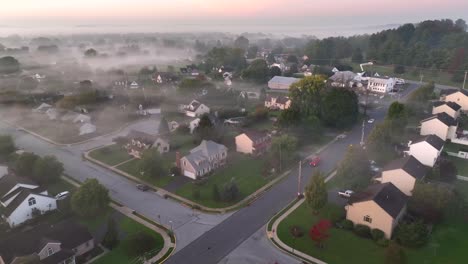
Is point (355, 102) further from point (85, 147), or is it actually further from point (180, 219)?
point (85, 147)

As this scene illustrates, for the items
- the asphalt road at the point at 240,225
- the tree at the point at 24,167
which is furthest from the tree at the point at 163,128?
the asphalt road at the point at 240,225

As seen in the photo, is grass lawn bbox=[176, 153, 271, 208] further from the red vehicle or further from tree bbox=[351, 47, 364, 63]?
tree bbox=[351, 47, 364, 63]

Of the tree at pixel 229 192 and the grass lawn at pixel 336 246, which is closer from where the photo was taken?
the grass lawn at pixel 336 246

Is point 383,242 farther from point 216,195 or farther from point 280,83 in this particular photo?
point 280,83

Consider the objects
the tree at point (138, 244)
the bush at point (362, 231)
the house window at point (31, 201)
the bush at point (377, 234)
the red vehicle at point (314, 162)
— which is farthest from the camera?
the red vehicle at point (314, 162)

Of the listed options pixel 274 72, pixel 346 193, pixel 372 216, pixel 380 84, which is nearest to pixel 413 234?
pixel 372 216

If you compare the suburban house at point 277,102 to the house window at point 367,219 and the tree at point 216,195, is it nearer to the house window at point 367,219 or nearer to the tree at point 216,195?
the tree at point 216,195
